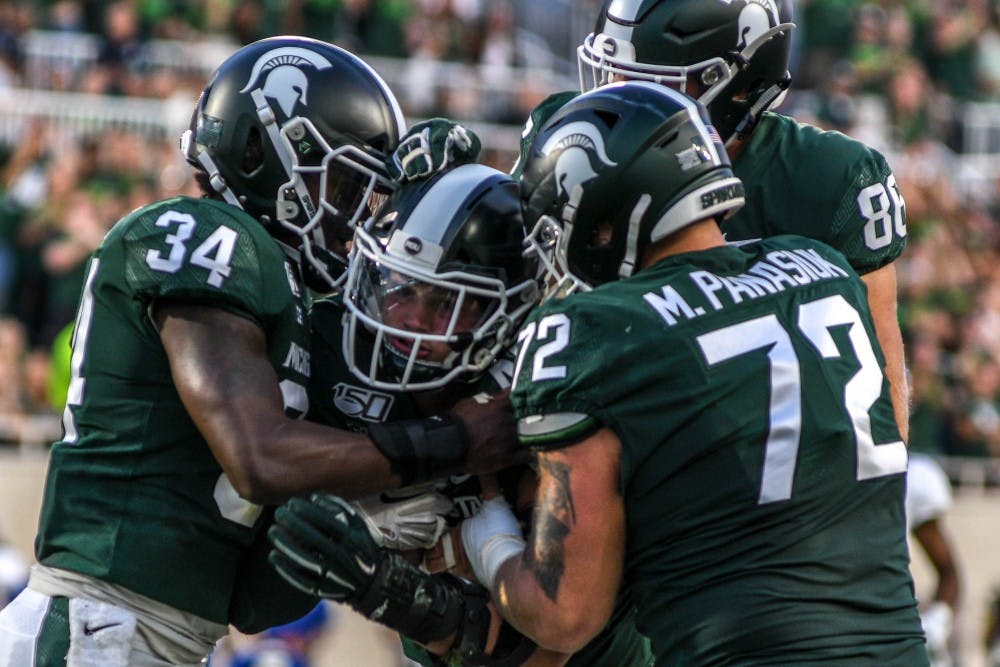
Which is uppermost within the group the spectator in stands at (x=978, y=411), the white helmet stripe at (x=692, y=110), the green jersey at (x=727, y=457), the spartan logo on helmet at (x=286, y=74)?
the white helmet stripe at (x=692, y=110)

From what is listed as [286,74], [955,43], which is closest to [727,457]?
[286,74]

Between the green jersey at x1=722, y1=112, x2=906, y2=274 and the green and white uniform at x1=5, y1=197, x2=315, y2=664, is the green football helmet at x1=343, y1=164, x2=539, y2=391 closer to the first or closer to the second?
the green and white uniform at x1=5, y1=197, x2=315, y2=664

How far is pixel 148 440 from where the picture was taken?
11.8ft

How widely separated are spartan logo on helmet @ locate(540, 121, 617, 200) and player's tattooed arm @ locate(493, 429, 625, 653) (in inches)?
20.0

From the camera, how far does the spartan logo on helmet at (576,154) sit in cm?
325

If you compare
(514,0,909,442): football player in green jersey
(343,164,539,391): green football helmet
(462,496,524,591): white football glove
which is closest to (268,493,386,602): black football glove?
(462,496,524,591): white football glove

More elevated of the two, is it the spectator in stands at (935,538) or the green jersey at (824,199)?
the green jersey at (824,199)

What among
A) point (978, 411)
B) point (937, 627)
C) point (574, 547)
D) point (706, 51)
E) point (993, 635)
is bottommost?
Answer: point (978, 411)

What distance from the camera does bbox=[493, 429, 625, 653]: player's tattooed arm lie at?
308cm

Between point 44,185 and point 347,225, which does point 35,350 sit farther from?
point 347,225

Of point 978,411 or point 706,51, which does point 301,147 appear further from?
point 978,411

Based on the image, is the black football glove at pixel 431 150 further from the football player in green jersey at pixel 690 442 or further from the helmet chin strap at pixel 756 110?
the helmet chin strap at pixel 756 110

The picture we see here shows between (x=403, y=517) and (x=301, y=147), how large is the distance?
870mm

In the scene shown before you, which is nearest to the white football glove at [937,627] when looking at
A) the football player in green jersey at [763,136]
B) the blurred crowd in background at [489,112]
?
the blurred crowd in background at [489,112]
